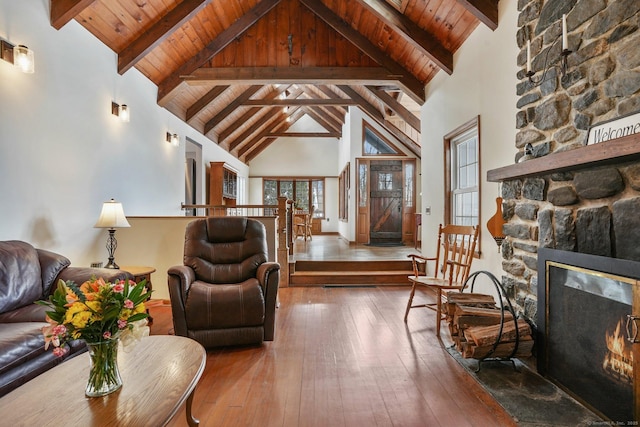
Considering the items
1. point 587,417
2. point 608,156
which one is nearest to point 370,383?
point 587,417

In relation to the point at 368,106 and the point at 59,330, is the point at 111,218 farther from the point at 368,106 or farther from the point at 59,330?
the point at 368,106

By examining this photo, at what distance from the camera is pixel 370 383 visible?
7.20 feet

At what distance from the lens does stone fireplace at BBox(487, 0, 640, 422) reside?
1.68 meters

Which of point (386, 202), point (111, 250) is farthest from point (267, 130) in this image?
point (111, 250)

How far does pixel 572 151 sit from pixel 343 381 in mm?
1967

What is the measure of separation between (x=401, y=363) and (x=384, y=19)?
12.3 ft

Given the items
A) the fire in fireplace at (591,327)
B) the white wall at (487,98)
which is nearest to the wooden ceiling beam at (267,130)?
the white wall at (487,98)

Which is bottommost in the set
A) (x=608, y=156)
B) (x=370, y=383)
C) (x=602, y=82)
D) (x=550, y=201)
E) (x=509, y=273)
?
(x=370, y=383)

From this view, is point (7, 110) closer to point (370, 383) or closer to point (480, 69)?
point (370, 383)

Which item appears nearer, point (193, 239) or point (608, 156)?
point (608, 156)

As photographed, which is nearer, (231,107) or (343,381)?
(343,381)

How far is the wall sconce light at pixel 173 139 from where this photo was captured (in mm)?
5539

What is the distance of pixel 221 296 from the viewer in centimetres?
270

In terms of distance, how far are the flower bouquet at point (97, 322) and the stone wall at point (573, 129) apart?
7.81 feet
